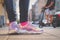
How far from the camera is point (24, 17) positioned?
1571 mm

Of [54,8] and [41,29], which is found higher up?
[54,8]

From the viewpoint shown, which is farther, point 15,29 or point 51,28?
point 51,28

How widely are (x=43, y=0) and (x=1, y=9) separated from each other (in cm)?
35

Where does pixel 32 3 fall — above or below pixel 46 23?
above

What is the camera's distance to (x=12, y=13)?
62.9 inches

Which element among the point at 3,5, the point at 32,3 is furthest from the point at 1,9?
the point at 32,3

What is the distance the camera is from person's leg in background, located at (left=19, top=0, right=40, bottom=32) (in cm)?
157

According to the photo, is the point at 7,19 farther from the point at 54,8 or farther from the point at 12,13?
the point at 54,8

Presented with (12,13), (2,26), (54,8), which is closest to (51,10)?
(54,8)

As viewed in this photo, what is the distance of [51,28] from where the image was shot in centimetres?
167

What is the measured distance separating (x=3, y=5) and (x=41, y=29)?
0.37 metres

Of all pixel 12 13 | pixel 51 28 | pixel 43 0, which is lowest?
pixel 51 28

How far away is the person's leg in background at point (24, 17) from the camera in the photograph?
157cm

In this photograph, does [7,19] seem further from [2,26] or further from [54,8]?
[54,8]
